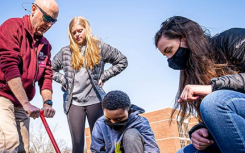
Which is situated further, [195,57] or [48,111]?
[48,111]

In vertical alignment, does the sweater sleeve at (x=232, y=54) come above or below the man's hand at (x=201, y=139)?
above

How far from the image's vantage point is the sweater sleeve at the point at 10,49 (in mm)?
2712

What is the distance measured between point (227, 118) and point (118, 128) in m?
1.53

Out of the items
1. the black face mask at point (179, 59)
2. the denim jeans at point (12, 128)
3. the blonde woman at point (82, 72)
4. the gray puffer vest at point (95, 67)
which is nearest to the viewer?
the black face mask at point (179, 59)

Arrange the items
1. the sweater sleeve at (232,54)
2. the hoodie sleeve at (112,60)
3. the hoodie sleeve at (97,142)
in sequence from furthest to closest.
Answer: the hoodie sleeve at (112,60) → the hoodie sleeve at (97,142) → the sweater sleeve at (232,54)

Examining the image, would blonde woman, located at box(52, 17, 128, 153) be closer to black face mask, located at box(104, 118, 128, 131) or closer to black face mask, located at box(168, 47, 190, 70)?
black face mask, located at box(104, 118, 128, 131)

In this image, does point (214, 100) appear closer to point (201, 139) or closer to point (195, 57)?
point (201, 139)

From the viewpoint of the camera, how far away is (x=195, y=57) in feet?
7.06

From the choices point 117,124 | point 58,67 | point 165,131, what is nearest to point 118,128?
point 117,124

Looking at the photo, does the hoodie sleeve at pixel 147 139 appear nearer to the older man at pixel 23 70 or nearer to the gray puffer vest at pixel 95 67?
the gray puffer vest at pixel 95 67

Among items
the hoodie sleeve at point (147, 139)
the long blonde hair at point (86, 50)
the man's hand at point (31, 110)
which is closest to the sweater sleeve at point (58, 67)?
the long blonde hair at point (86, 50)

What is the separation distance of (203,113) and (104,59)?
2440mm

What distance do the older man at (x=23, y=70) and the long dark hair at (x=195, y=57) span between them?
1.42 meters

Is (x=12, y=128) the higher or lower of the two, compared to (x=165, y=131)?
higher
